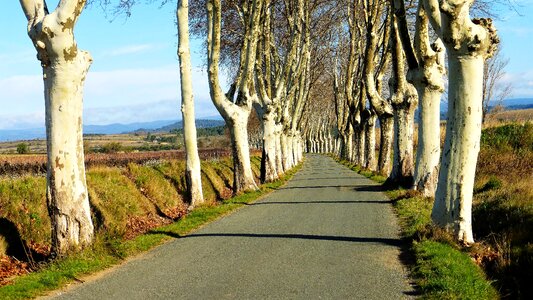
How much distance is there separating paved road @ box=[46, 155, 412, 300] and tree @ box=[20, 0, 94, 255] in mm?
1369

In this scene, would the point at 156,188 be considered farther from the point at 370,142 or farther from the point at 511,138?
the point at 511,138

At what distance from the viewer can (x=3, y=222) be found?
10.5 metres

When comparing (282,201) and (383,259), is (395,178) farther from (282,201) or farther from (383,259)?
(383,259)

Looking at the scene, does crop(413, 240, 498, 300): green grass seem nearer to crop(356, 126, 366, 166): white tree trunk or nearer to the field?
crop(356, 126, 366, 166): white tree trunk

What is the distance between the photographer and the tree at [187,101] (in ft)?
49.0

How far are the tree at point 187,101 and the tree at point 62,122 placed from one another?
6.40 metres

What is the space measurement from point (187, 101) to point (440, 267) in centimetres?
1007

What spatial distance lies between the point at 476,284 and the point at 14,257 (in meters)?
8.25

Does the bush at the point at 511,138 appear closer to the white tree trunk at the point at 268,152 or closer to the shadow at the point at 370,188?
the shadow at the point at 370,188

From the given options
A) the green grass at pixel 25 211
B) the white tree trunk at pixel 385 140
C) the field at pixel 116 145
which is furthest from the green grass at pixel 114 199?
the field at pixel 116 145

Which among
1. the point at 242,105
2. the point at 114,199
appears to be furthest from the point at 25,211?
the point at 242,105

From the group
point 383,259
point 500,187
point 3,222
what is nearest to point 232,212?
point 3,222

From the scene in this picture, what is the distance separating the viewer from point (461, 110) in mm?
8211

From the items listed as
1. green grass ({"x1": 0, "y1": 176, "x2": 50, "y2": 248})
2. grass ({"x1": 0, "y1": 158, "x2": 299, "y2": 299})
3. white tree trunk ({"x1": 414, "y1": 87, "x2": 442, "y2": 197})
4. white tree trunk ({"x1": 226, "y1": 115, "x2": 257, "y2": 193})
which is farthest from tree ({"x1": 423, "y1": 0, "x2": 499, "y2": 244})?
white tree trunk ({"x1": 226, "y1": 115, "x2": 257, "y2": 193})
